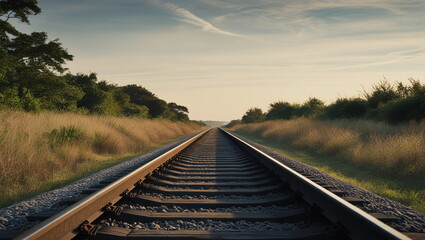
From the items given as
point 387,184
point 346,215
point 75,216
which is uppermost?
point 346,215

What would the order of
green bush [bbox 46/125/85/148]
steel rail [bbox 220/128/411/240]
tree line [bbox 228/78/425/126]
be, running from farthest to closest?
tree line [bbox 228/78/425/126]
green bush [bbox 46/125/85/148]
steel rail [bbox 220/128/411/240]

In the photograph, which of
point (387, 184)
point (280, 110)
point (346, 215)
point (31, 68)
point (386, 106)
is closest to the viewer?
point (346, 215)

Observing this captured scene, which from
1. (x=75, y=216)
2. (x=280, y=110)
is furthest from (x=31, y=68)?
(x=280, y=110)

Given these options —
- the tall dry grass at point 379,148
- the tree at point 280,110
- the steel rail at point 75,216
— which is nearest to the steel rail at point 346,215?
the steel rail at point 75,216

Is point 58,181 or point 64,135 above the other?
point 64,135

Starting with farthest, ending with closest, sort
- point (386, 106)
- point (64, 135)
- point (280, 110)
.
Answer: point (280, 110) → point (386, 106) → point (64, 135)

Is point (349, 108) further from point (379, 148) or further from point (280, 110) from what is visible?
point (280, 110)

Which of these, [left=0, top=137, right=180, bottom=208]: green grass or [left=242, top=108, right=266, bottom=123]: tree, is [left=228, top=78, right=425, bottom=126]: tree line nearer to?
[left=0, top=137, right=180, bottom=208]: green grass

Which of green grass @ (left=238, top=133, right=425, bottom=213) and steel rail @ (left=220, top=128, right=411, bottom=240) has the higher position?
steel rail @ (left=220, top=128, right=411, bottom=240)

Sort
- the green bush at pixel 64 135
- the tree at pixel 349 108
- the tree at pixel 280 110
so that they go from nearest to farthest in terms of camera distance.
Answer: the green bush at pixel 64 135 → the tree at pixel 349 108 → the tree at pixel 280 110

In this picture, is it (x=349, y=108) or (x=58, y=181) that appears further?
(x=349, y=108)

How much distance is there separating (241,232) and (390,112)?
16.4 m

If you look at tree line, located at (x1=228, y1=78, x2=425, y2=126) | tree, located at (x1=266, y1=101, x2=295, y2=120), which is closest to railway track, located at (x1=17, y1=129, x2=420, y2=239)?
tree line, located at (x1=228, y1=78, x2=425, y2=126)

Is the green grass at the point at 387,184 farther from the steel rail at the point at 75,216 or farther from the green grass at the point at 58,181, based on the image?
the green grass at the point at 58,181
